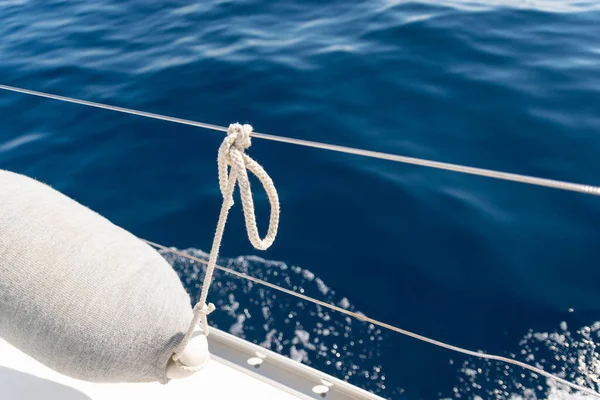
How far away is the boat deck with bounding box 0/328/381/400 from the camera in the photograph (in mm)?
1739

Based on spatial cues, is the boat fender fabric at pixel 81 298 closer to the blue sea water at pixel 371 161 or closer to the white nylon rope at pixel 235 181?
the white nylon rope at pixel 235 181

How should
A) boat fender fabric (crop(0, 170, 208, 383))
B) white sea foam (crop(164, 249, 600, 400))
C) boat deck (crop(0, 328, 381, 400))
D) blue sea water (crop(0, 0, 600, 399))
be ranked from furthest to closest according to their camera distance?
1. blue sea water (crop(0, 0, 600, 399))
2. white sea foam (crop(164, 249, 600, 400))
3. boat deck (crop(0, 328, 381, 400))
4. boat fender fabric (crop(0, 170, 208, 383))

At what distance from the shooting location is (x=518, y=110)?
3.79 metres

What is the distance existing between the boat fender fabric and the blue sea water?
4.21 feet

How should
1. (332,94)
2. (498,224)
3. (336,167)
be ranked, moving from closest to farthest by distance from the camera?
1. (498,224)
2. (336,167)
3. (332,94)

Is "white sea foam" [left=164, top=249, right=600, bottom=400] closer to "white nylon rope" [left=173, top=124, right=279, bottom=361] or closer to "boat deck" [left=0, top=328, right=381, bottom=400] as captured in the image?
"boat deck" [left=0, top=328, right=381, bottom=400]

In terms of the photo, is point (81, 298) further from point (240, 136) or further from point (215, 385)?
point (215, 385)

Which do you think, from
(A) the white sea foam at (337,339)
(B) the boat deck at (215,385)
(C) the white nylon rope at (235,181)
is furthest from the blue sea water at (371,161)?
(C) the white nylon rope at (235,181)

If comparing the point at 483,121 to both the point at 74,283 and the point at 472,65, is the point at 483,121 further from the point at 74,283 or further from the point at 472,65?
the point at 74,283

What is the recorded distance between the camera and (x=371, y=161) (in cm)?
360

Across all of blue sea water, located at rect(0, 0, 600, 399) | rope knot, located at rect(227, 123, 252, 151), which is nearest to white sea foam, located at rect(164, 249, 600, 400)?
blue sea water, located at rect(0, 0, 600, 399)

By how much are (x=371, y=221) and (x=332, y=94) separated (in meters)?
1.70

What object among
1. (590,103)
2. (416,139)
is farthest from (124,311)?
(590,103)

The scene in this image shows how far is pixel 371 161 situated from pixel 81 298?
8.81 ft
